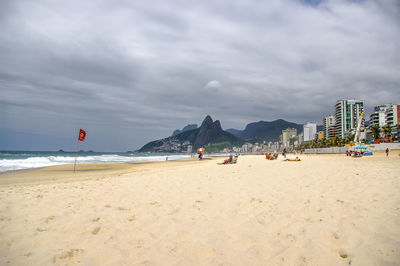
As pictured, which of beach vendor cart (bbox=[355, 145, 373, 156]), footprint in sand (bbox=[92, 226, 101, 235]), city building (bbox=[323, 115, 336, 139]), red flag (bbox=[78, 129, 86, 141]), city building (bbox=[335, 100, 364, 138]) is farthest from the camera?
city building (bbox=[323, 115, 336, 139])

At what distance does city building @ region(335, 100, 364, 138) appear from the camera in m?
146

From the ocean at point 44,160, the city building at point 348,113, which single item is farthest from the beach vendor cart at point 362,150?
the city building at point 348,113

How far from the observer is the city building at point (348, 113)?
14649 cm

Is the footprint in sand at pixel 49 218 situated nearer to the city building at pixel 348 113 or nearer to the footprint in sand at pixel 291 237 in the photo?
the footprint in sand at pixel 291 237

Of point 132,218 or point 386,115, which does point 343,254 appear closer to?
point 132,218

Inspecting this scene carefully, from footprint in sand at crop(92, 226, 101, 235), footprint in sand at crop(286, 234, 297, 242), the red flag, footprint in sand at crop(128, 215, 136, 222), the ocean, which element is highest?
the red flag

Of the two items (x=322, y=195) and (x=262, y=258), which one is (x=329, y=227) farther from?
(x=322, y=195)

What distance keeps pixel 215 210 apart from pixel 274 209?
4.22 feet

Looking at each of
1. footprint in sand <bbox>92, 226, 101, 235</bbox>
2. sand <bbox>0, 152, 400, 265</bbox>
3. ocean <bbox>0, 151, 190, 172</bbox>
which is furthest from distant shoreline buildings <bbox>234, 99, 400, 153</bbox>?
footprint in sand <bbox>92, 226, 101, 235</bbox>

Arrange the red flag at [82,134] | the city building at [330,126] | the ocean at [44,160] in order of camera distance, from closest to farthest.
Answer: the red flag at [82,134] < the ocean at [44,160] < the city building at [330,126]

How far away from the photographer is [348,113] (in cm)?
14812

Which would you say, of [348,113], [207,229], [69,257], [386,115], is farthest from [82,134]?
[348,113]

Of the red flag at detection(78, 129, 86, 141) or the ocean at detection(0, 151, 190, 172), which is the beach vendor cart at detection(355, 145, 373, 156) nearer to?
the ocean at detection(0, 151, 190, 172)

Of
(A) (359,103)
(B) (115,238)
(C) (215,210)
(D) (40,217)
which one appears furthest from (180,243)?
(A) (359,103)
